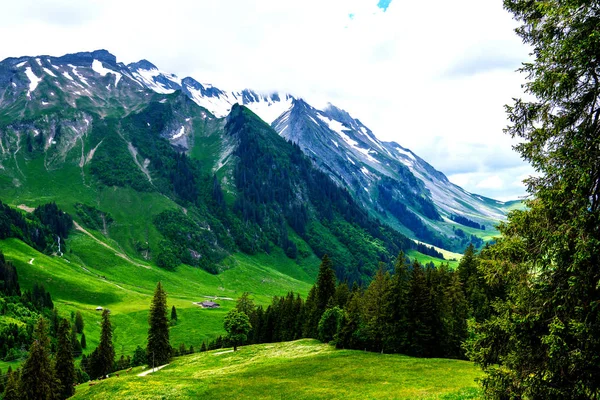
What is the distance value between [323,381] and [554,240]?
1412 inches

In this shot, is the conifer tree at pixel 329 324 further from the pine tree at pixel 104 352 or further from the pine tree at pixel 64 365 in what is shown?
the pine tree at pixel 64 365

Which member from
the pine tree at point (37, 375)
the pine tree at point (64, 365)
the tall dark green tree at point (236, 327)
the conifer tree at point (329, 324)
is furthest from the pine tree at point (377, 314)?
the pine tree at point (64, 365)

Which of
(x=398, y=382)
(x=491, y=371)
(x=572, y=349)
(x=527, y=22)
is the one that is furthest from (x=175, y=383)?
(x=527, y=22)

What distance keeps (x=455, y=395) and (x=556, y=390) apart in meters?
14.6

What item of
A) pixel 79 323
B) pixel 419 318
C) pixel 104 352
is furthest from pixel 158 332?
pixel 79 323

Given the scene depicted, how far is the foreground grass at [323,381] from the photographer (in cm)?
3456

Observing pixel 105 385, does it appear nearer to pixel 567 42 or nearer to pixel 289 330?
pixel 567 42

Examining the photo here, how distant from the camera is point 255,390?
133 ft

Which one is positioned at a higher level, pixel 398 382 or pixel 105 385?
pixel 398 382

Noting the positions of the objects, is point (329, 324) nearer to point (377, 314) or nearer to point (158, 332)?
point (377, 314)

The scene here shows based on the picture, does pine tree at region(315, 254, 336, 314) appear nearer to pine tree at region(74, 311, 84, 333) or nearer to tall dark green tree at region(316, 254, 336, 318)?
tall dark green tree at region(316, 254, 336, 318)

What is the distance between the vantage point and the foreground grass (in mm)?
34562

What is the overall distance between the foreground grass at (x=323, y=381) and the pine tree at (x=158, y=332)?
2473cm

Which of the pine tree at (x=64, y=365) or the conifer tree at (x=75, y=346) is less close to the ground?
Result: the pine tree at (x=64, y=365)
